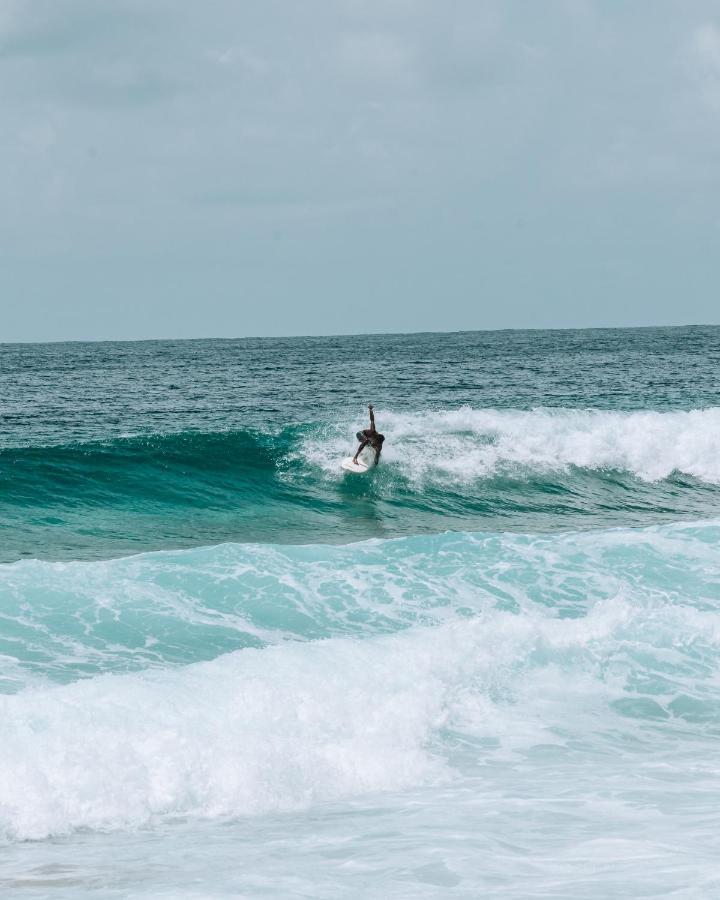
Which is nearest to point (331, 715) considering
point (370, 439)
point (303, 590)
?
point (303, 590)

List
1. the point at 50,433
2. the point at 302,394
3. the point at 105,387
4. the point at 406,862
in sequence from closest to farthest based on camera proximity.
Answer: the point at 406,862 < the point at 50,433 < the point at 302,394 < the point at 105,387

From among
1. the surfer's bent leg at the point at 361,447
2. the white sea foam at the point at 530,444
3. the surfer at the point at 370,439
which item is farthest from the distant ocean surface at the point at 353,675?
the surfer at the point at 370,439

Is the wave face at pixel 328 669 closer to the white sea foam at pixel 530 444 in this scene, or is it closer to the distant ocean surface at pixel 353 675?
the distant ocean surface at pixel 353 675

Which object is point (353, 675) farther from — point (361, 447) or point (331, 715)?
point (361, 447)

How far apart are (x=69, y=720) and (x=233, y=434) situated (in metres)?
19.1

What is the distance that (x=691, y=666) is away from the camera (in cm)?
1112

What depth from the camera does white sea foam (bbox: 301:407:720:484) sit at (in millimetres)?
25109

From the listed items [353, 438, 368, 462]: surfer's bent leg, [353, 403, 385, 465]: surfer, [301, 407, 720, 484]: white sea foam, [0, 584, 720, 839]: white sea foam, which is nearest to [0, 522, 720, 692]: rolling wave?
[0, 584, 720, 839]: white sea foam

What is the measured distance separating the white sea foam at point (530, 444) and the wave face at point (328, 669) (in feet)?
28.1

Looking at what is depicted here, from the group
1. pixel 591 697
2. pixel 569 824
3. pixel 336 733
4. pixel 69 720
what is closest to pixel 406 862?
pixel 569 824

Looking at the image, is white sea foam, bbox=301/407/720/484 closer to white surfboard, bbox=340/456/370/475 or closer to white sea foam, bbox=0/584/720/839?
white surfboard, bbox=340/456/370/475

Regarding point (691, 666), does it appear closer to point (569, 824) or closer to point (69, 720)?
point (569, 824)

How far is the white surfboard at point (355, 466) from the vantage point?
23.6 m

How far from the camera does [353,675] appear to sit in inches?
389
